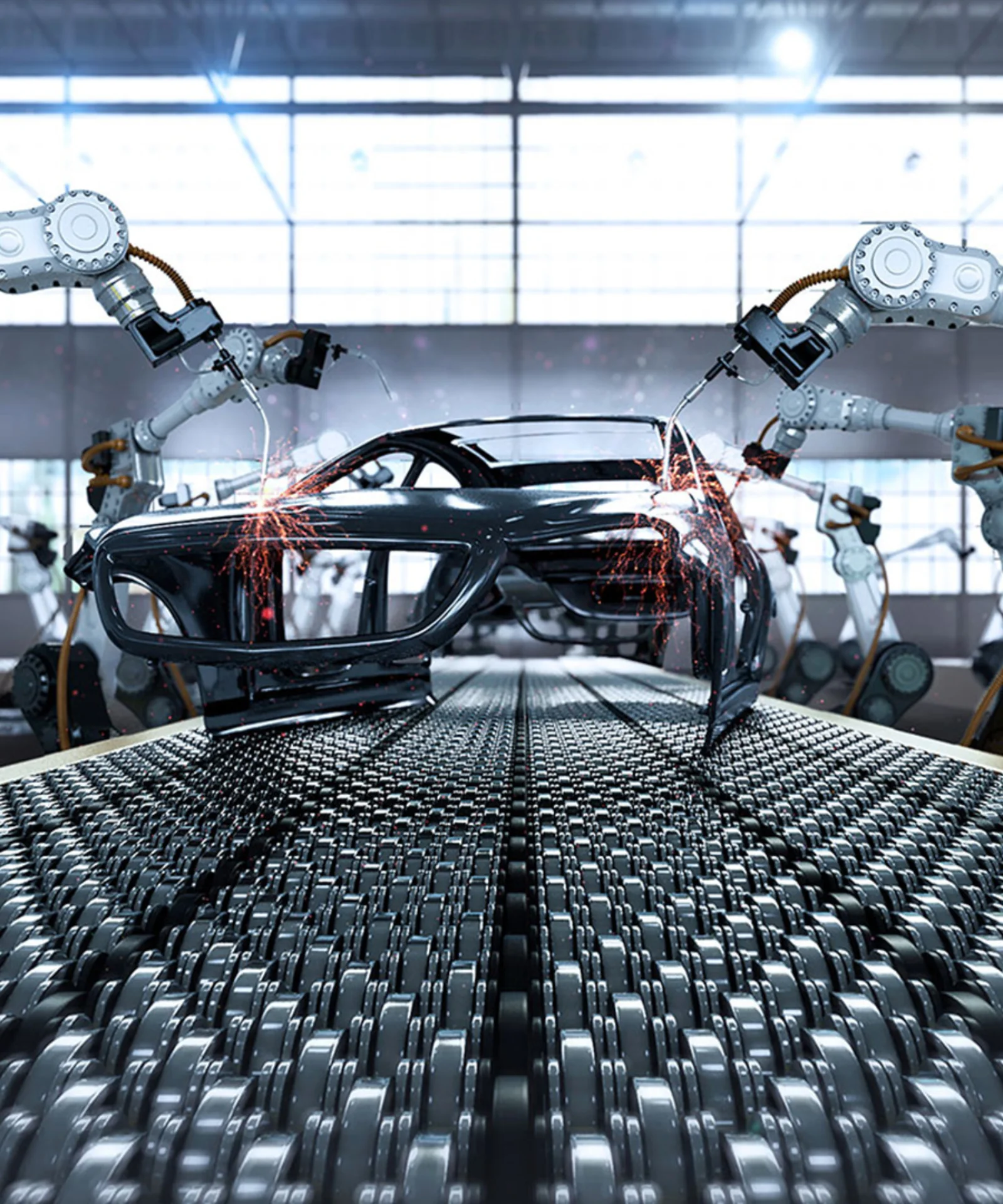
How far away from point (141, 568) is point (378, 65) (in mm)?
14516

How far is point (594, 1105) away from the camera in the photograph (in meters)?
0.56

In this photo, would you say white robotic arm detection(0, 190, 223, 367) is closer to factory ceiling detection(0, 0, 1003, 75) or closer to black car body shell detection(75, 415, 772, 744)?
black car body shell detection(75, 415, 772, 744)

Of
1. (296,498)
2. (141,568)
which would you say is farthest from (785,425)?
(141,568)

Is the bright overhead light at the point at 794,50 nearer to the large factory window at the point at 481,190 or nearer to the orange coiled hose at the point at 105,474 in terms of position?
the large factory window at the point at 481,190

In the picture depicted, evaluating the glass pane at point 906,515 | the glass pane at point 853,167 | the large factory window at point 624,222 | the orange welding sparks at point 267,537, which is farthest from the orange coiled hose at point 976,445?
the glass pane at point 853,167

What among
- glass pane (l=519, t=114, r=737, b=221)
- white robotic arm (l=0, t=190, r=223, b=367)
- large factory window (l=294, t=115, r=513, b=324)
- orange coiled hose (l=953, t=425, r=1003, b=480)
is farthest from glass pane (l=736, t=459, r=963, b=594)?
white robotic arm (l=0, t=190, r=223, b=367)

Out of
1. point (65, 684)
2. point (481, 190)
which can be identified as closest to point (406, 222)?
point (481, 190)

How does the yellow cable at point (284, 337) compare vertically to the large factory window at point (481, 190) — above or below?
below

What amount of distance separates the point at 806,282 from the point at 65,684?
275 cm

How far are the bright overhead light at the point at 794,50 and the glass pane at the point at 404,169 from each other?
14.0ft

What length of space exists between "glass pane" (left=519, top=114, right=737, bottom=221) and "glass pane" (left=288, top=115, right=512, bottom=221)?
1.66 feet

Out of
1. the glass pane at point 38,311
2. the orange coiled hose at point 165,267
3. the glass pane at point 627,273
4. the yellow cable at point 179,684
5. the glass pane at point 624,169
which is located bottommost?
the yellow cable at point 179,684

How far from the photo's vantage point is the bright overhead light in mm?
12742

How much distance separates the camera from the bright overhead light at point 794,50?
12.7 metres
